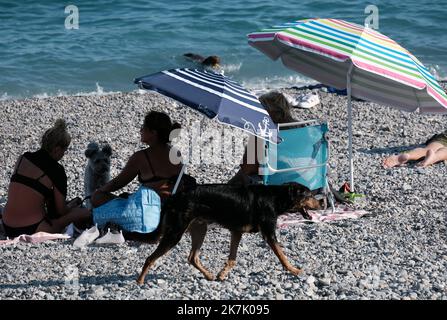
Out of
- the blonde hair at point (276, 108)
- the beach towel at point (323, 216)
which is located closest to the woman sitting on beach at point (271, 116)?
the blonde hair at point (276, 108)

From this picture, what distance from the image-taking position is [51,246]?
6.67m

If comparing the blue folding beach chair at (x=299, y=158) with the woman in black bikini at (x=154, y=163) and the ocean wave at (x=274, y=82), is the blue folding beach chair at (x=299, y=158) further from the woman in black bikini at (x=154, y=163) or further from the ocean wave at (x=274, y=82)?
the ocean wave at (x=274, y=82)

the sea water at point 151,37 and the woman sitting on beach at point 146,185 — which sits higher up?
the woman sitting on beach at point 146,185

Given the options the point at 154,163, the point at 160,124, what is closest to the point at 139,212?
the point at 154,163

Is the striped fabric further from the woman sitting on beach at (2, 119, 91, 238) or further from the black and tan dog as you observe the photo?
the woman sitting on beach at (2, 119, 91, 238)

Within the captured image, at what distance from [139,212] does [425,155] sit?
12.1ft

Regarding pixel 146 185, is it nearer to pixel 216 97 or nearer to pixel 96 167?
pixel 96 167

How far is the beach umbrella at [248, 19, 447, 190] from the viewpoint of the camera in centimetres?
722

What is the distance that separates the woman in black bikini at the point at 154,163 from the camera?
22.3 ft

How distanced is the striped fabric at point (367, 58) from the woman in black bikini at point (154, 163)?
1314 mm

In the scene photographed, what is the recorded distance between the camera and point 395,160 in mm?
9062

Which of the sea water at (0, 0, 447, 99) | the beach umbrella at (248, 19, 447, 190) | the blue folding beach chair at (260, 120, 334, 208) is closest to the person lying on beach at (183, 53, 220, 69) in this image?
the sea water at (0, 0, 447, 99)
